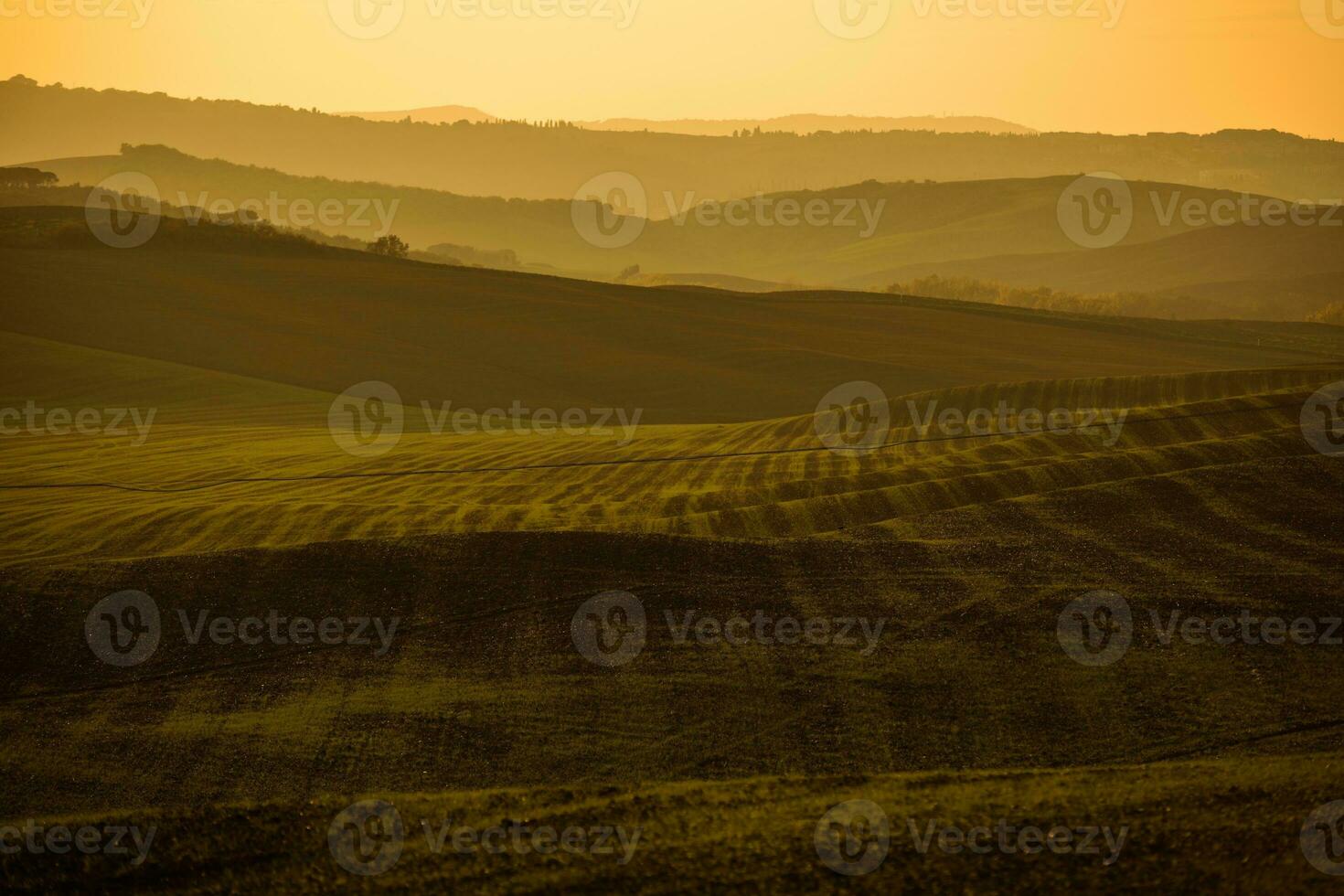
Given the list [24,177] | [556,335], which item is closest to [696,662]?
[556,335]

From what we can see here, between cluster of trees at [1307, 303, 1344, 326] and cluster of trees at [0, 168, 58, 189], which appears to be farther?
cluster of trees at [0, 168, 58, 189]

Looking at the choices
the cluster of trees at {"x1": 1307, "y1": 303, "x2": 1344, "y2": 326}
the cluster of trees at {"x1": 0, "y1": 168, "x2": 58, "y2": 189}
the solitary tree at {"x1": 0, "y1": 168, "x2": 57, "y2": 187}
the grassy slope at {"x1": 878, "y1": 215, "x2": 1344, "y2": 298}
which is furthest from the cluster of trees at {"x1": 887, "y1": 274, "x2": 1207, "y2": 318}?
the solitary tree at {"x1": 0, "y1": 168, "x2": 57, "y2": 187}

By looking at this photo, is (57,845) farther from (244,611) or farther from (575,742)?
(244,611)

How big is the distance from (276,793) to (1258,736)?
44.4ft

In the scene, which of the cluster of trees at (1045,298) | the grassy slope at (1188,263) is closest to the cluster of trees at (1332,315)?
the cluster of trees at (1045,298)

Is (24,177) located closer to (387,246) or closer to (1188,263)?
(387,246)

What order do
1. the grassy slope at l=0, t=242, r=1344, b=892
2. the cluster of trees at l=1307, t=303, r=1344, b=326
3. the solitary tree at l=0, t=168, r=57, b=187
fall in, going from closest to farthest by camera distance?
the grassy slope at l=0, t=242, r=1344, b=892, the cluster of trees at l=1307, t=303, r=1344, b=326, the solitary tree at l=0, t=168, r=57, b=187

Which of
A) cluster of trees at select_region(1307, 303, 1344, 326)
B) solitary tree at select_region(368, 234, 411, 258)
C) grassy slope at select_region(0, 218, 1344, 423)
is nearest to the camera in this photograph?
grassy slope at select_region(0, 218, 1344, 423)

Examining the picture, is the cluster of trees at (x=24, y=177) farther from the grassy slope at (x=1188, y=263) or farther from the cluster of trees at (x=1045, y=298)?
the grassy slope at (x=1188, y=263)

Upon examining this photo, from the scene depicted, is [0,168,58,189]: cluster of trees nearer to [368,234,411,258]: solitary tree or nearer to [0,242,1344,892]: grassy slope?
[368,234,411,258]: solitary tree

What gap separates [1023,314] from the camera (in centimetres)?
7950

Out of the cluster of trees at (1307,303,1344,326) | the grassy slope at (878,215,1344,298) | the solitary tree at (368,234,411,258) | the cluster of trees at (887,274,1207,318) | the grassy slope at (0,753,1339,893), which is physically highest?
the grassy slope at (878,215,1344,298)

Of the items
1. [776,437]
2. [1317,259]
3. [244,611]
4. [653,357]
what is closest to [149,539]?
[244,611]

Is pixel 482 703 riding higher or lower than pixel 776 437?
lower
